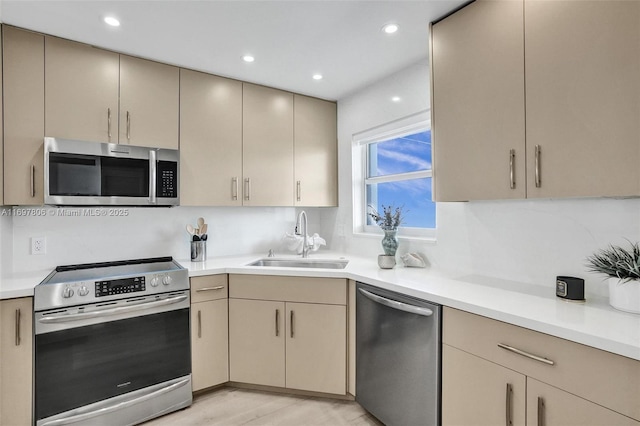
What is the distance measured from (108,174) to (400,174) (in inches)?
82.4


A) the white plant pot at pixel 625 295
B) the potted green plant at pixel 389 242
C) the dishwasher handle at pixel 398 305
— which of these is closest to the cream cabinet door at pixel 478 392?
the dishwasher handle at pixel 398 305

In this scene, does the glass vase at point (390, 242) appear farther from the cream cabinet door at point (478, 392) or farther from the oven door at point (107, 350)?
the oven door at point (107, 350)

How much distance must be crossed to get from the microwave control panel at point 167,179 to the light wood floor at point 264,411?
145cm

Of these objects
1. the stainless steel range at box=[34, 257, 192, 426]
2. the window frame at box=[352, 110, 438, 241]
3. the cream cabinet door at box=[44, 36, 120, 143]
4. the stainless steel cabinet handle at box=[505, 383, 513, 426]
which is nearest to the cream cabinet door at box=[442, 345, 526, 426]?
the stainless steel cabinet handle at box=[505, 383, 513, 426]

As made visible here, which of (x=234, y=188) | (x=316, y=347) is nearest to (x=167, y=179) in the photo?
(x=234, y=188)

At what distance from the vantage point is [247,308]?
7.57ft

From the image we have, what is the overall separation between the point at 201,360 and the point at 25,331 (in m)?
0.98

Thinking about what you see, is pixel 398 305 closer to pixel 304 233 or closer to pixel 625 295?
pixel 625 295

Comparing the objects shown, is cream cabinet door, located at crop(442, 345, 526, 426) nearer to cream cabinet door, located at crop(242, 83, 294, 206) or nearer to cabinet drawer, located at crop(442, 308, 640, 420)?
cabinet drawer, located at crop(442, 308, 640, 420)

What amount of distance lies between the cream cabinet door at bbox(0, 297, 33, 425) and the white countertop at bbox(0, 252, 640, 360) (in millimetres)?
86

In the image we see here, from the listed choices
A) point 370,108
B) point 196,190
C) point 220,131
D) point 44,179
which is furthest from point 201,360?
point 370,108

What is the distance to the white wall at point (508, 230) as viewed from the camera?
146 cm

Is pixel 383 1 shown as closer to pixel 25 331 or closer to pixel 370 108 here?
pixel 370 108

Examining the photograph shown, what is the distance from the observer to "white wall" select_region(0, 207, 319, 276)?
2.15 metres
